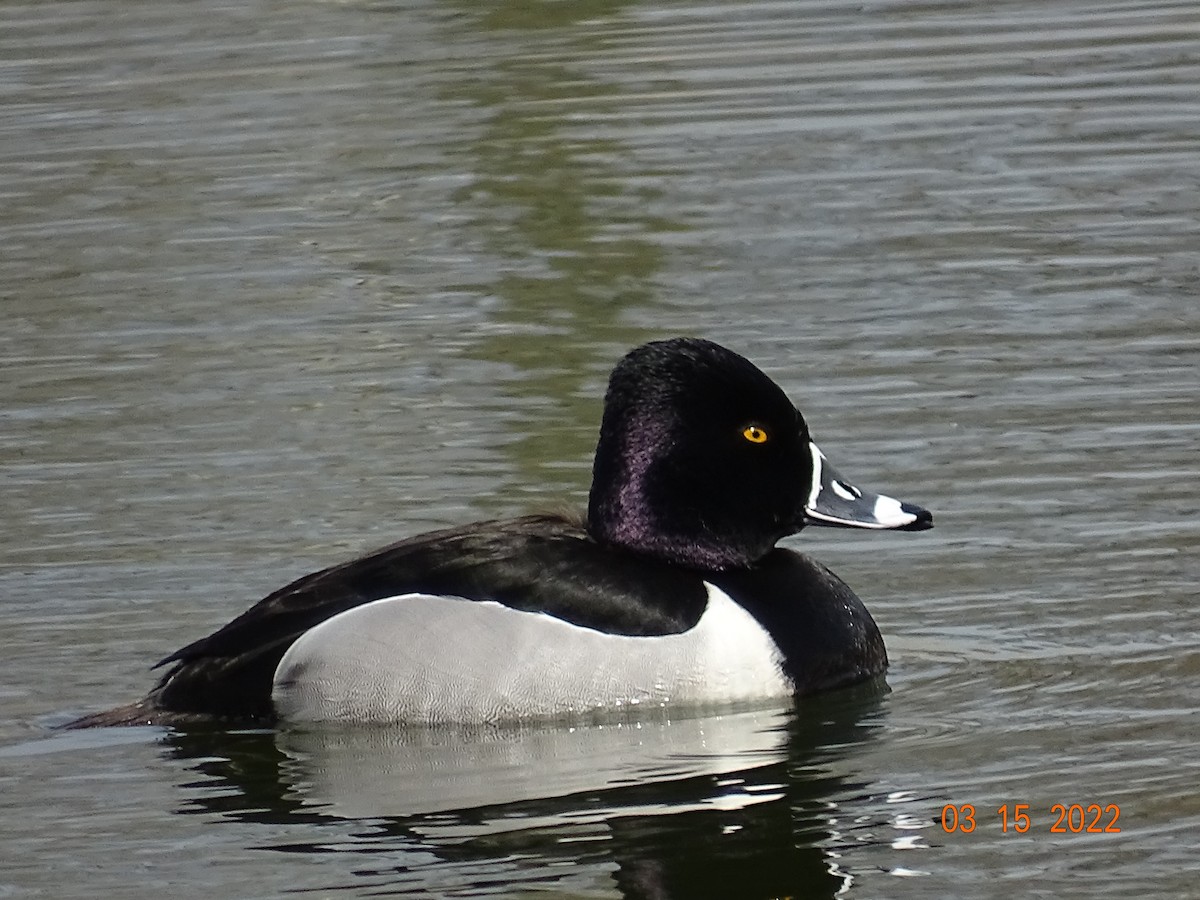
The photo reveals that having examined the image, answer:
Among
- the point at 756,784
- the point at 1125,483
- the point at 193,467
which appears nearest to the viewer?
the point at 756,784

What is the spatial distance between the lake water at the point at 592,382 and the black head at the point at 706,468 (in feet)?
1.60

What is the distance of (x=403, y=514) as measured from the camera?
29.1ft

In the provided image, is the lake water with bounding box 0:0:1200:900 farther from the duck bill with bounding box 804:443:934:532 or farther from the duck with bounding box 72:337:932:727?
the duck bill with bounding box 804:443:934:532

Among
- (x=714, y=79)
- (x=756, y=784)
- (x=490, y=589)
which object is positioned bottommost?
(x=756, y=784)

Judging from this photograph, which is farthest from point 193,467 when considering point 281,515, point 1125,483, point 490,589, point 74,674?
point 1125,483

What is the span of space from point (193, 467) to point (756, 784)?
3501 mm

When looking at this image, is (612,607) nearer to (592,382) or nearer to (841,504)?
(841,504)

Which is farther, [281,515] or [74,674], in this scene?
[281,515]

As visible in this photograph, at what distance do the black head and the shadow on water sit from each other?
1.85ft

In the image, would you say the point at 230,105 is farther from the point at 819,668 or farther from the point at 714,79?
the point at 819,668
